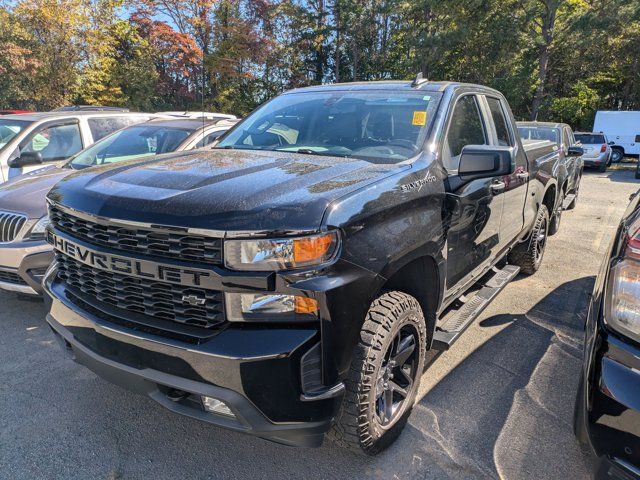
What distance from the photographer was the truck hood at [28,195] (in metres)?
3.91

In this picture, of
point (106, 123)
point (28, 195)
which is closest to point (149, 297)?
point (28, 195)

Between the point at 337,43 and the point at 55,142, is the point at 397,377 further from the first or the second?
the point at 337,43

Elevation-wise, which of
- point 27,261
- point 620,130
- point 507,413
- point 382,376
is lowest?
point 620,130

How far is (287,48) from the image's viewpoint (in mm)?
32188

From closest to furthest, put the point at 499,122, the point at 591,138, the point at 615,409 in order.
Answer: the point at 615,409 < the point at 499,122 < the point at 591,138

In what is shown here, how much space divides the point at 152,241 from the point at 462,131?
229cm

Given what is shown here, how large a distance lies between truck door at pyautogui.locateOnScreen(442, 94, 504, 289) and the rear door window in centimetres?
513

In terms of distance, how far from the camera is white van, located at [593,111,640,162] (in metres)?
23.1

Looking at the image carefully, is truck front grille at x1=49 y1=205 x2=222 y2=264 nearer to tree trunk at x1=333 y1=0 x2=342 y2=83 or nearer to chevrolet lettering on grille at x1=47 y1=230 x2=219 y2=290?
chevrolet lettering on grille at x1=47 y1=230 x2=219 y2=290

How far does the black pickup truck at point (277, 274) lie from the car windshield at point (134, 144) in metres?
2.85

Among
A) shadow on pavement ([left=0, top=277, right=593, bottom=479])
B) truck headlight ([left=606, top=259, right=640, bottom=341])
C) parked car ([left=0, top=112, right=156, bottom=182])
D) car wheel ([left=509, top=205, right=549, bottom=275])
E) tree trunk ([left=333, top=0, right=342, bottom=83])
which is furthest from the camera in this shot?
tree trunk ([left=333, top=0, right=342, bottom=83])

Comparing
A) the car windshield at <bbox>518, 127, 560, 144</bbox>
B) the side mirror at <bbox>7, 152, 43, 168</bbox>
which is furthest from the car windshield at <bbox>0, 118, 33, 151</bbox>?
the car windshield at <bbox>518, 127, 560, 144</bbox>

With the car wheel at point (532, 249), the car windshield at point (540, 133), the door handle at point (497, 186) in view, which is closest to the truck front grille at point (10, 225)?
the door handle at point (497, 186)

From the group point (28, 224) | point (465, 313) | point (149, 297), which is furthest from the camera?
point (28, 224)
